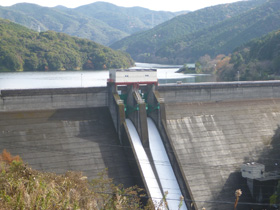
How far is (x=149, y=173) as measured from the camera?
2334cm

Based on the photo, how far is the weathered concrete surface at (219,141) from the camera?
25.0 m

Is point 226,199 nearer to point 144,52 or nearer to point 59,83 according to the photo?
point 59,83

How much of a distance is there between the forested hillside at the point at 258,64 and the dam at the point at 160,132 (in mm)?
26981

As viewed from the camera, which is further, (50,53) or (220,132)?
(50,53)

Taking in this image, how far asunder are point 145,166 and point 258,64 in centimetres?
4033

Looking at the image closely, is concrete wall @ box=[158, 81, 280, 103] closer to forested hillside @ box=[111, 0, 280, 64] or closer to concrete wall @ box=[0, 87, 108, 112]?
concrete wall @ box=[0, 87, 108, 112]

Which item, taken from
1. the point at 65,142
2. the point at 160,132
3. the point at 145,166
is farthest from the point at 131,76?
the point at 65,142

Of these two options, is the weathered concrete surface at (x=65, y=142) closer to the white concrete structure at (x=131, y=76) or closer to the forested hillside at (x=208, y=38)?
the white concrete structure at (x=131, y=76)

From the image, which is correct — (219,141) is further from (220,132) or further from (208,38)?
(208,38)

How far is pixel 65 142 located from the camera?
23.3 meters

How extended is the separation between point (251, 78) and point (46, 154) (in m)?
41.2

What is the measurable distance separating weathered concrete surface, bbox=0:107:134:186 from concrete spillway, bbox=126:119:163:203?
2.88 feet

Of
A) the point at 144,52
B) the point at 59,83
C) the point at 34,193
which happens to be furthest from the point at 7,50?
the point at 144,52

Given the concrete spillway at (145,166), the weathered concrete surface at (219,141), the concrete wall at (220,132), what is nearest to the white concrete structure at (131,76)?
the concrete wall at (220,132)
